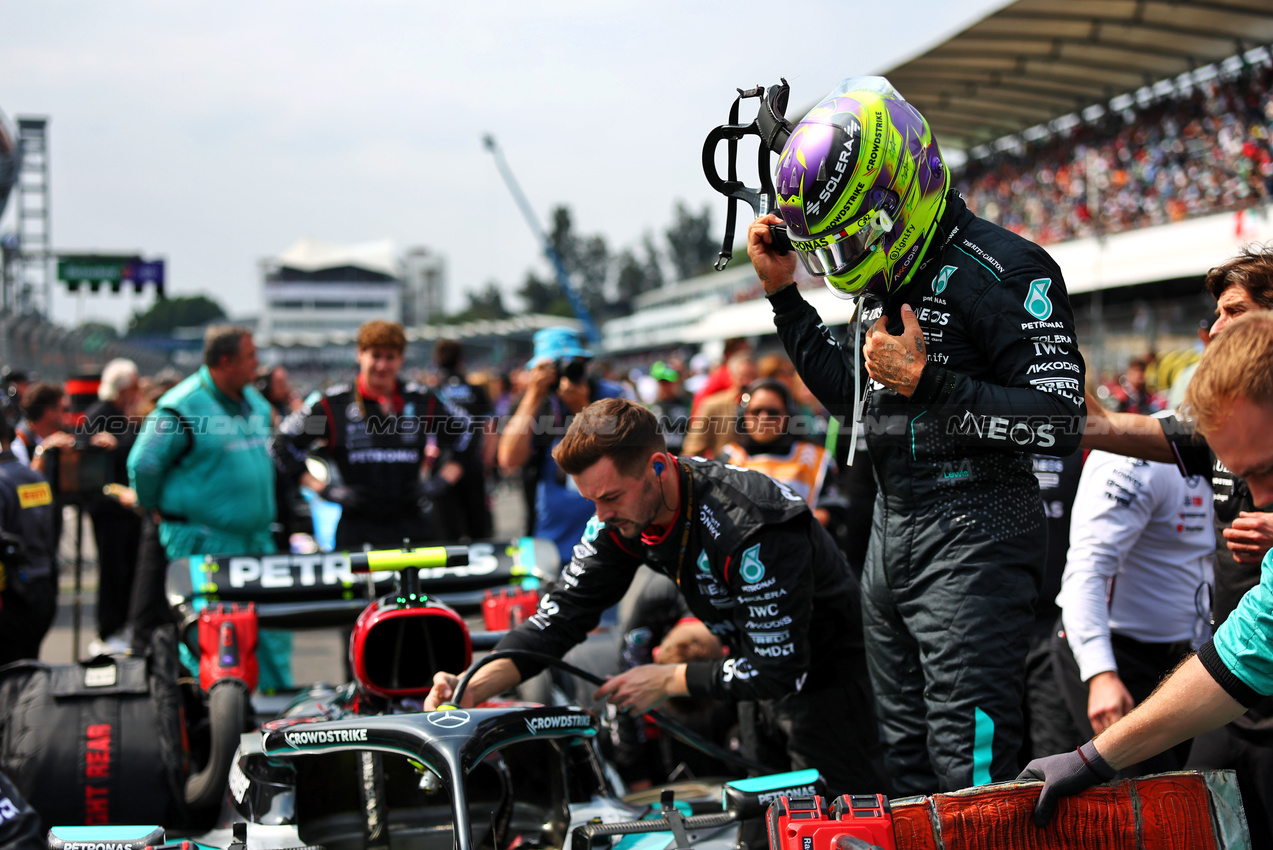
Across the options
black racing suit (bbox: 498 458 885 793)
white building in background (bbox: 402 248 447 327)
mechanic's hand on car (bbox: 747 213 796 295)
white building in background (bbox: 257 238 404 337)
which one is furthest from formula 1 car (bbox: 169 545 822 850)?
white building in background (bbox: 402 248 447 327)

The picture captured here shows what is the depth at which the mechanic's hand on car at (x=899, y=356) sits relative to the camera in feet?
6.94

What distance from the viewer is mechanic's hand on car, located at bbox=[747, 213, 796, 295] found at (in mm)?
2416

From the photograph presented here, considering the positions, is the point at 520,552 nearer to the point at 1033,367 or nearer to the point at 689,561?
the point at 689,561

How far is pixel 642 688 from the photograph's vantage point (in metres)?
2.79

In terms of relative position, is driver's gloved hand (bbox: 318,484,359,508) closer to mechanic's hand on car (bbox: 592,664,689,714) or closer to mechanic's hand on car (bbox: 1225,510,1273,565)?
mechanic's hand on car (bbox: 592,664,689,714)

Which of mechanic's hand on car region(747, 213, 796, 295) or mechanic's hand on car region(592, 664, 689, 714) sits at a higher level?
mechanic's hand on car region(747, 213, 796, 295)

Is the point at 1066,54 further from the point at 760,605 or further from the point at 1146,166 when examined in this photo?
the point at 760,605

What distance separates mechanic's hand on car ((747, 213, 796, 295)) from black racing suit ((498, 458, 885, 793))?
25.0 inches

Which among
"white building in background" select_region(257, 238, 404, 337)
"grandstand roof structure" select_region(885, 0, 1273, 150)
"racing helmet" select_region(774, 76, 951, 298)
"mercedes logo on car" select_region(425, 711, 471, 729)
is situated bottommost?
"mercedes logo on car" select_region(425, 711, 471, 729)

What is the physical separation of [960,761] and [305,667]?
5035 millimetres

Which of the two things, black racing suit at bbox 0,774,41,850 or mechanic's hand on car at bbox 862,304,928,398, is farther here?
black racing suit at bbox 0,774,41,850

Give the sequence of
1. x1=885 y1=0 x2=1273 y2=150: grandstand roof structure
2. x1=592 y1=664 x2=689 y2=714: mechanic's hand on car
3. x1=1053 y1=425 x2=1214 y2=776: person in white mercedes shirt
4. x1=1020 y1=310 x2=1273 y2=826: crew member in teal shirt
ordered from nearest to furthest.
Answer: x1=1020 y1=310 x2=1273 y2=826: crew member in teal shirt
x1=1053 y1=425 x2=1214 y2=776: person in white mercedes shirt
x1=592 y1=664 x2=689 y2=714: mechanic's hand on car
x1=885 y1=0 x2=1273 y2=150: grandstand roof structure

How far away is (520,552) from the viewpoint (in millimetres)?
4078

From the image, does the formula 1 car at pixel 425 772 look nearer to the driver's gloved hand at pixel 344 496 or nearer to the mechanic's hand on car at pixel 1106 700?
the mechanic's hand on car at pixel 1106 700
